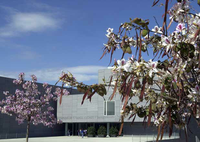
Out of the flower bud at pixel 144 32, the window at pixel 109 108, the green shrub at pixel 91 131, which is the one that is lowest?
the green shrub at pixel 91 131

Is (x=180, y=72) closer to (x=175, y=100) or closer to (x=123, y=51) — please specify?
(x=175, y=100)

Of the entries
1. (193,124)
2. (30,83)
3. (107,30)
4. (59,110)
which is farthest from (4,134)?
(107,30)

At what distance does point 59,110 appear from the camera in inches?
2132

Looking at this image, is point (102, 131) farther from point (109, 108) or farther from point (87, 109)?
point (87, 109)

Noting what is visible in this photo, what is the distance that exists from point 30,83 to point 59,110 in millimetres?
33904

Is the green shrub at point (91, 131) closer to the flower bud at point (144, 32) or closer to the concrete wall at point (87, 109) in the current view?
the concrete wall at point (87, 109)

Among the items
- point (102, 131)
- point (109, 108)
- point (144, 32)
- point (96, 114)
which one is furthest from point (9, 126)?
point (144, 32)

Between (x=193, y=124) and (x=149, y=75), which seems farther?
(x=193, y=124)

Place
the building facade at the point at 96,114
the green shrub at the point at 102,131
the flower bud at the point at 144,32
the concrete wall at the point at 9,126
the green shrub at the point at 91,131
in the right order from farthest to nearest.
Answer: the green shrub at the point at 91,131, the green shrub at the point at 102,131, the concrete wall at the point at 9,126, the building facade at the point at 96,114, the flower bud at the point at 144,32

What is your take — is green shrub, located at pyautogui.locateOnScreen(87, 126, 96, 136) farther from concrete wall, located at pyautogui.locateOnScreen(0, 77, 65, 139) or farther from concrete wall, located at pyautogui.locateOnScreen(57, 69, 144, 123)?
concrete wall, located at pyautogui.locateOnScreen(0, 77, 65, 139)

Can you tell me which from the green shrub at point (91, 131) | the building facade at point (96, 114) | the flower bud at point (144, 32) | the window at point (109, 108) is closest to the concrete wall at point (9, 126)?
the building facade at point (96, 114)

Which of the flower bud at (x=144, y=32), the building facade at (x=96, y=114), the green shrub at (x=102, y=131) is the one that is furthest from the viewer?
the green shrub at (x=102, y=131)

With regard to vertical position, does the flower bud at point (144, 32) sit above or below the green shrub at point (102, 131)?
above

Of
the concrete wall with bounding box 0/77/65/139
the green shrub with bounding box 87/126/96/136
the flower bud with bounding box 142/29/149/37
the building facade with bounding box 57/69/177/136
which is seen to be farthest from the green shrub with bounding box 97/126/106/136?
the flower bud with bounding box 142/29/149/37
